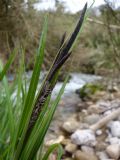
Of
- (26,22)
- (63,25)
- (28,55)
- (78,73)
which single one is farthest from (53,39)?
(78,73)

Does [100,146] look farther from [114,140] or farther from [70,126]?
[70,126]

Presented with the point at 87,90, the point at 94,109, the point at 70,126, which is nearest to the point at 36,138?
the point at 70,126

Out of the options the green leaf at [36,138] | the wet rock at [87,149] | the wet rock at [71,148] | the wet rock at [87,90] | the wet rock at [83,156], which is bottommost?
the wet rock at [87,90]

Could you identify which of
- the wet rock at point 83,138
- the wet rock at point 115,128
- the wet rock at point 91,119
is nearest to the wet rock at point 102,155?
the wet rock at point 83,138

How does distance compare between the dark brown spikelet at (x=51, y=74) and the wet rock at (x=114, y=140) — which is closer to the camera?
the dark brown spikelet at (x=51, y=74)

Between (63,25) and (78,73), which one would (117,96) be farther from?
(78,73)

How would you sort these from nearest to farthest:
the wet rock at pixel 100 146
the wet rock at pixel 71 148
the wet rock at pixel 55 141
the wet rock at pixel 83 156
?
1. the wet rock at pixel 83 156
2. the wet rock at pixel 55 141
3. the wet rock at pixel 71 148
4. the wet rock at pixel 100 146

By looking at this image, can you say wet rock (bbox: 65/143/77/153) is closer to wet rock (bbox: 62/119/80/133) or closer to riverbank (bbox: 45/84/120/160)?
riverbank (bbox: 45/84/120/160)

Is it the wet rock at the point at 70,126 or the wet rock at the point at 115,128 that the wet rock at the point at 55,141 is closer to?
the wet rock at the point at 70,126
